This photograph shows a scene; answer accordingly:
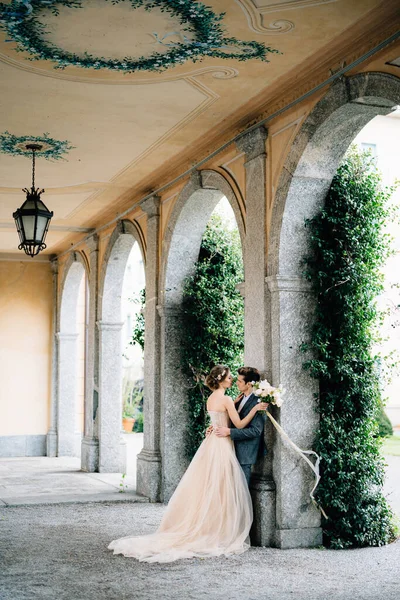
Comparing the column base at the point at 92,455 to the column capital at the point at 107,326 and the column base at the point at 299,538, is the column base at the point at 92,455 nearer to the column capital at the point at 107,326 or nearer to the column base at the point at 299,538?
the column capital at the point at 107,326

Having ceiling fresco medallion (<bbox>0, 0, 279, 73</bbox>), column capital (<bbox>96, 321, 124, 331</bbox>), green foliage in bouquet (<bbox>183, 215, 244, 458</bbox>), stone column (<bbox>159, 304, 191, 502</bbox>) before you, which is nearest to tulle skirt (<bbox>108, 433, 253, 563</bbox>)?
green foliage in bouquet (<bbox>183, 215, 244, 458</bbox>)

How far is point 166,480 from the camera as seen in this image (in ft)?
30.2

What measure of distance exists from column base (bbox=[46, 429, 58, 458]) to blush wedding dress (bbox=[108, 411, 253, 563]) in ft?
27.9

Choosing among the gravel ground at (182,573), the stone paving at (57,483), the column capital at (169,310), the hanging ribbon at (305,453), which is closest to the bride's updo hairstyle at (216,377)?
the hanging ribbon at (305,453)

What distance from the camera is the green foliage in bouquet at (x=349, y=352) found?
659 cm

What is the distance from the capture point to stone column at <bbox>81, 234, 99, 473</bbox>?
1204 centimetres

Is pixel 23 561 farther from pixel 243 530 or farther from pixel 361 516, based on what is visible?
pixel 361 516

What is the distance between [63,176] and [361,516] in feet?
17.5

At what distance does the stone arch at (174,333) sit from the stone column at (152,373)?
135 millimetres

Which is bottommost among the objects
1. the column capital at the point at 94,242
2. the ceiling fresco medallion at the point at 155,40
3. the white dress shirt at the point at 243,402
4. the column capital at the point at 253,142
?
the white dress shirt at the point at 243,402

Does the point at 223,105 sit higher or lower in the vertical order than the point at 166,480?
higher

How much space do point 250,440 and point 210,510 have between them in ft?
2.30

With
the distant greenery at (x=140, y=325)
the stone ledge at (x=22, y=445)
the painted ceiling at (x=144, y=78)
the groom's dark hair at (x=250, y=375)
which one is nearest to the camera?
the painted ceiling at (x=144, y=78)

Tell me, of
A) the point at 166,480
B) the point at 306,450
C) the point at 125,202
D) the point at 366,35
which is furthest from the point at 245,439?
the point at 125,202
